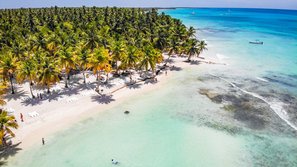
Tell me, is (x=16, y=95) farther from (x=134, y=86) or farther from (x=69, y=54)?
(x=134, y=86)

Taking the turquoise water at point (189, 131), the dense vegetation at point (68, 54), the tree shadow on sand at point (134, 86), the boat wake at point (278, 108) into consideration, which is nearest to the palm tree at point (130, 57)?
the dense vegetation at point (68, 54)

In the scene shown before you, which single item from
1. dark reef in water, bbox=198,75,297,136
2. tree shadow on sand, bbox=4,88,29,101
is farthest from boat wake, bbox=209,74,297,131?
tree shadow on sand, bbox=4,88,29,101

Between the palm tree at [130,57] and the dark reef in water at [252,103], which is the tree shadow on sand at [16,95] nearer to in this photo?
the palm tree at [130,57]

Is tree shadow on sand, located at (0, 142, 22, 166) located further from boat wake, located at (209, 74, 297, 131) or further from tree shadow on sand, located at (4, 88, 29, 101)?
boat wake, located at (209, 74, 297, 131)

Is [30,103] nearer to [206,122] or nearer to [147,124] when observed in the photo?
[147,124]

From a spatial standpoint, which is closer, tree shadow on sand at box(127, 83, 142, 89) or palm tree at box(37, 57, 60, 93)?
palm tree at box(37, 57, 60, 93)

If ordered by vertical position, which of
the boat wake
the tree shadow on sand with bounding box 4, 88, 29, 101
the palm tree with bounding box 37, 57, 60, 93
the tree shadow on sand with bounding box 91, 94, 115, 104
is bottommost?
A: the boat wake

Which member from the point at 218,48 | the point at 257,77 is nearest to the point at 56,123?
the point at 257,77
